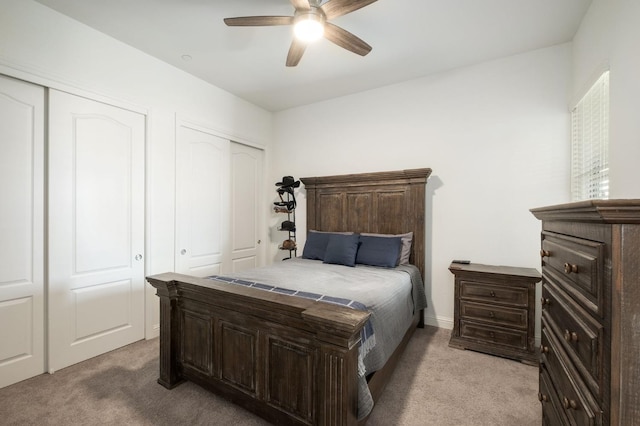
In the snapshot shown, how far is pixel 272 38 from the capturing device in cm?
265

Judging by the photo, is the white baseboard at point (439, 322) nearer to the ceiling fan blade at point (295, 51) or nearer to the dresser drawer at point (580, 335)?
the dresser drawer at point (580, 335)

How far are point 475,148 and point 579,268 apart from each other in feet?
8.10

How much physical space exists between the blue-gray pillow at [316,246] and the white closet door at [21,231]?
2445 millimetres

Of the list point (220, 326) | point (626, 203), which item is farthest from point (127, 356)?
point (626, 203)

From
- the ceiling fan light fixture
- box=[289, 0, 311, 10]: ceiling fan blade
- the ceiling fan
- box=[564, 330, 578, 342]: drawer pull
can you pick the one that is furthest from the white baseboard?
box=[289, 0, 311, 10]: ceiling fan blade

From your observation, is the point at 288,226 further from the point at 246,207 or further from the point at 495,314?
the point at 495,314

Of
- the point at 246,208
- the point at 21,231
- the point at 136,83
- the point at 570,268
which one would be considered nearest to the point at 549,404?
the point at 570,268

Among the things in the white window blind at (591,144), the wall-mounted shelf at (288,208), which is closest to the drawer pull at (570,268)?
the white window blind at (591,144)

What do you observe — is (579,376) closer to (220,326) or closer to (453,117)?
(220,326)

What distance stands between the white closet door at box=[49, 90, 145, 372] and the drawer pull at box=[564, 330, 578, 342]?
129 inches

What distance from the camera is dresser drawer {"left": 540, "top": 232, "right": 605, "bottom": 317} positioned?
2.63 feet

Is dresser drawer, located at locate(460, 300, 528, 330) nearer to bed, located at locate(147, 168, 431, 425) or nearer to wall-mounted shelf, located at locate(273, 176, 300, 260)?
bed, located at locate(147, 168, 431, 425)

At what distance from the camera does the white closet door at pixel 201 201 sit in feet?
10.6

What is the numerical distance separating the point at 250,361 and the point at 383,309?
36.1 inches
